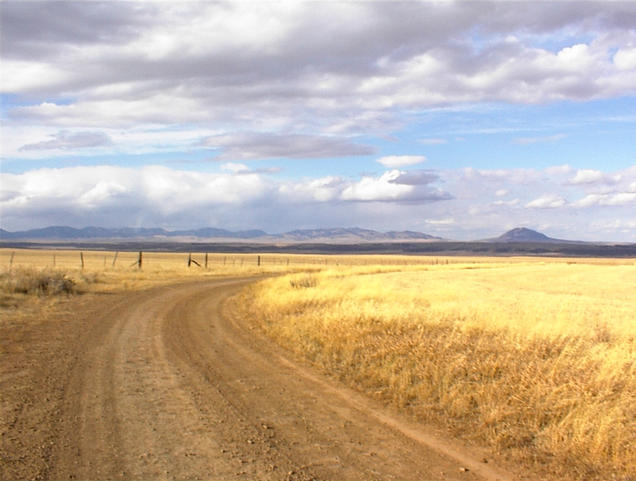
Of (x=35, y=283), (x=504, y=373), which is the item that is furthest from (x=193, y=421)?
(x=35, y=283)

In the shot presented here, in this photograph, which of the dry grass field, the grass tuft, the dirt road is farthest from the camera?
the grass tuft

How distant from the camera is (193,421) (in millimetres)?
8219

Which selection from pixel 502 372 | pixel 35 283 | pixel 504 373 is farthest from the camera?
pixel 35 283

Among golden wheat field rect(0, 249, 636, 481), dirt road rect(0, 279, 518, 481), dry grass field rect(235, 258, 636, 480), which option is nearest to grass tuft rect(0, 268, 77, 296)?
dirt road rect(0, 279, 518, 481)

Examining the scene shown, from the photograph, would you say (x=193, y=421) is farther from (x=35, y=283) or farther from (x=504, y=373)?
(x=35, y=283)

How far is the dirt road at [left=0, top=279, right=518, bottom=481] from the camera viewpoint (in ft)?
21.6

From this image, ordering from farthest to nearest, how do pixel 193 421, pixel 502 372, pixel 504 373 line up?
pixel 502 372 < pixel 504 373 < pixel 193 421

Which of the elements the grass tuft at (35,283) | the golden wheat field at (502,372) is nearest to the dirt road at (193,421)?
the golden wheat field at (502,372)

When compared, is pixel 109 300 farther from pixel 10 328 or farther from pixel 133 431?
pixel 133 431

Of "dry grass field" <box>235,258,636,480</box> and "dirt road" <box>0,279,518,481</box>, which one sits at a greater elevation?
"dry grass field" <box>235,258,636,480</box>

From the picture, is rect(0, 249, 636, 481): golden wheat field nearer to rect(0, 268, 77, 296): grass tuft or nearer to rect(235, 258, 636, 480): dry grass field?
rect(235, 258, 636, 480): dry grass field

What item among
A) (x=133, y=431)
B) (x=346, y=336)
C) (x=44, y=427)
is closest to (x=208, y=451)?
(x=133, y=431)

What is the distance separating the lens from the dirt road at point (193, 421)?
6.58 metres

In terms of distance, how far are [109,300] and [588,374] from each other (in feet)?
67.6
